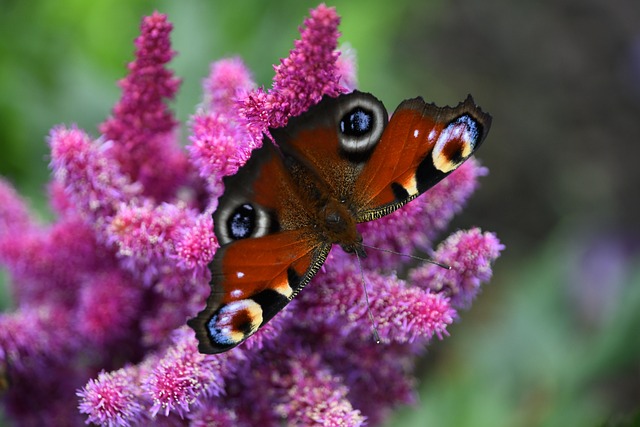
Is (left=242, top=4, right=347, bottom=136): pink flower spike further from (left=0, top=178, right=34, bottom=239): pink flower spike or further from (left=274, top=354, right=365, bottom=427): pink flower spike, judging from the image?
(left=0, top=178, right=34, bottom=239): pink flower spike

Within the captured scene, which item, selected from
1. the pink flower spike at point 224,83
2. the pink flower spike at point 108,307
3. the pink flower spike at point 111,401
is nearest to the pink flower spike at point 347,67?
the pink flower spike at point 224,83

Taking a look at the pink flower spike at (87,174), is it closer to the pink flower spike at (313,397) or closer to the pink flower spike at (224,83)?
the pink flower spike at (224,83)

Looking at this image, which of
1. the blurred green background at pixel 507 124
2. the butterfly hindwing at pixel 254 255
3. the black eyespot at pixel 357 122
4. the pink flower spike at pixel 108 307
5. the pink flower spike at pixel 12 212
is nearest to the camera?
the butterfly hindwing at pixel 254 255

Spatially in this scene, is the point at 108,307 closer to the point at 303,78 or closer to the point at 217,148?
the point at 217,148

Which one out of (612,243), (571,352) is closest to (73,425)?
(571,352)

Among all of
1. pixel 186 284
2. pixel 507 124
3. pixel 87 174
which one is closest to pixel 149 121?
pixel 87 174

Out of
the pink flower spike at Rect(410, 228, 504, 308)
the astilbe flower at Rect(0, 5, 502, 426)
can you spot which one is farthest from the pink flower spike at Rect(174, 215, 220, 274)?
the pink flower spike at Rect(410, 228, 504, 308)
